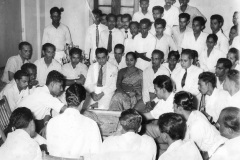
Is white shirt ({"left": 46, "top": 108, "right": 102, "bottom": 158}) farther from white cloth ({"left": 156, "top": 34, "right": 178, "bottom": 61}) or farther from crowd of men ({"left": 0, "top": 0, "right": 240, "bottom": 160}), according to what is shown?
white cloth ({"left": 156, "top": 34, "right": 178, "bottom": 61})

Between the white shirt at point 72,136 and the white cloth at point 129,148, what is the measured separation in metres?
0.29

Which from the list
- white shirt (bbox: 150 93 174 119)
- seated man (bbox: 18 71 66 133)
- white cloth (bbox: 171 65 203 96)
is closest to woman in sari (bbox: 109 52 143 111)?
white cloth (bbox: 171 65 203 96)

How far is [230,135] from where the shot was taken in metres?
2.56

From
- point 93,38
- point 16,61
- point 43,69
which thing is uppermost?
point 93,38

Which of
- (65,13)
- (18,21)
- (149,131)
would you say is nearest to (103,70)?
(149,131)

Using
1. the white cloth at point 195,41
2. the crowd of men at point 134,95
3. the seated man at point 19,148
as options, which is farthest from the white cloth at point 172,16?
the seated man at point 19,148

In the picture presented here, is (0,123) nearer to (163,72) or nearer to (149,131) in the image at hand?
(149,131)

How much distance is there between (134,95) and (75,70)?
1082 mm

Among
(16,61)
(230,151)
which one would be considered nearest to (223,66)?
(230,151)

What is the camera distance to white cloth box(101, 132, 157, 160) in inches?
93.4

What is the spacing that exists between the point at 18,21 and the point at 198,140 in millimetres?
6380

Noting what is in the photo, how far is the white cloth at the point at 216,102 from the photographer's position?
148 inches

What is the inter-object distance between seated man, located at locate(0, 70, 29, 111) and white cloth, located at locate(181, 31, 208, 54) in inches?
119

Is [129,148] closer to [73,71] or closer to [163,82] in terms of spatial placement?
[163,82]
